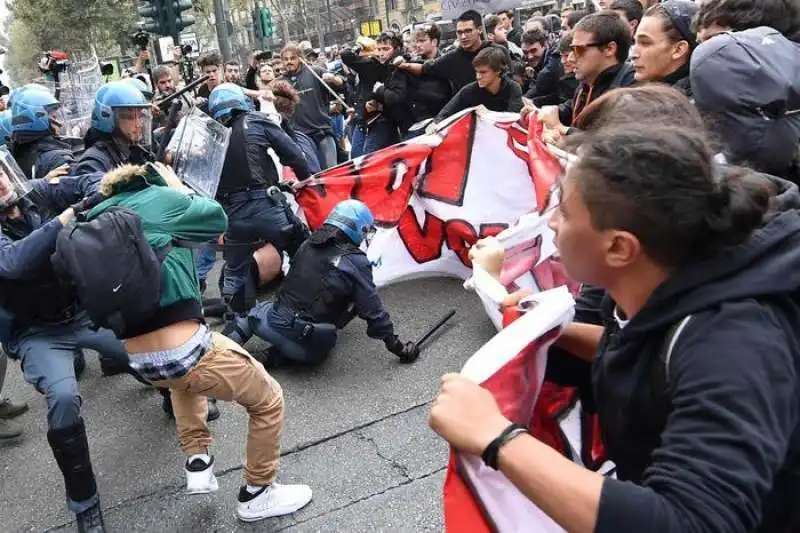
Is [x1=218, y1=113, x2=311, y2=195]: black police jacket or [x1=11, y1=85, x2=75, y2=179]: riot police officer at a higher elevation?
[x1=11, y1=85, x2=75, y2=179]: riot police officer

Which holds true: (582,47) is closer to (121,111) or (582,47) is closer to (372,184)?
(372,184)

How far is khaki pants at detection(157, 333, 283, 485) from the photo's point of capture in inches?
112

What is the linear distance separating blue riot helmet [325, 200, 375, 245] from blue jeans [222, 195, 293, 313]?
78 centimetres

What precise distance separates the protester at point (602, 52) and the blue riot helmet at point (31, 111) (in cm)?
356

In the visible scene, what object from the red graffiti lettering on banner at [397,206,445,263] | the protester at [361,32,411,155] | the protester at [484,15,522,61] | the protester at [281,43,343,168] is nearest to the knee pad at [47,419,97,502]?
the red graffiti lettering on banner at [397,206,445,263]

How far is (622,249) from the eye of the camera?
117 cm

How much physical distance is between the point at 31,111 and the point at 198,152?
1705 millimetres

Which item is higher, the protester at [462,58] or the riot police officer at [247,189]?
the protester at [462,58]

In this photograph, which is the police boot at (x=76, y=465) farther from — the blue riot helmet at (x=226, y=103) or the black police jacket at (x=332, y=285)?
the blue riot helmet at (x=226, y=103)

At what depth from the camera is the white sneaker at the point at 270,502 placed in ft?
9.90

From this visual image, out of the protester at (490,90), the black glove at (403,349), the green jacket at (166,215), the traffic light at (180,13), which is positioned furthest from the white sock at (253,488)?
the traffic light at (180,13)

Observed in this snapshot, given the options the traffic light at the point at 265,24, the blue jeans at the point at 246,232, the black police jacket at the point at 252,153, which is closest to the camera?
the black police jacket at the point at 252,153

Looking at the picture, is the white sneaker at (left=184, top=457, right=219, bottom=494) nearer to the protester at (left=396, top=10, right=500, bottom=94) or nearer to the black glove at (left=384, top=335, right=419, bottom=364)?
the black glove at (left=384, top=335, right=419, bottom=364)

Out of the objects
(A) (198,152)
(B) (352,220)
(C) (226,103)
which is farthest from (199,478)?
(C) (226,103)
